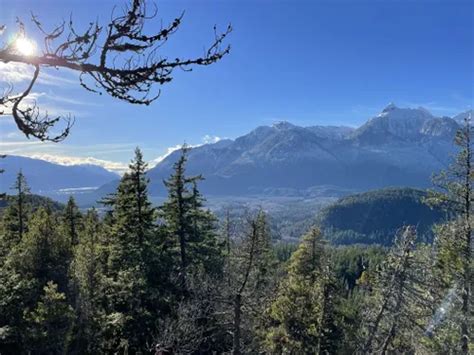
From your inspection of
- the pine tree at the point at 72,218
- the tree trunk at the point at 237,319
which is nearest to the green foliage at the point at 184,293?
the tree trunk at the point at 237,319

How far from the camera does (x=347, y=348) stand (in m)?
33.2

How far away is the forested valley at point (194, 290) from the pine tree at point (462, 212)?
0.05 meters

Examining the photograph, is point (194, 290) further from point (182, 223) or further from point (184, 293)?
point (182, 223)

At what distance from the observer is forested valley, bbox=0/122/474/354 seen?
18812 millimetres

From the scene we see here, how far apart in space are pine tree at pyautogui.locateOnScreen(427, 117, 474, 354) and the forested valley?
1.9 inches

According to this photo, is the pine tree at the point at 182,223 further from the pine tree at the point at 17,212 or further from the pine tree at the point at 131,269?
the pine tree at the point at 17,212

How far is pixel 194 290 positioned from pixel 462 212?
1242 cm

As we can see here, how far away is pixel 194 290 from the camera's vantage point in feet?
68.2

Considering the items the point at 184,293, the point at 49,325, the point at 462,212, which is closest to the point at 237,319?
the point at 184,293

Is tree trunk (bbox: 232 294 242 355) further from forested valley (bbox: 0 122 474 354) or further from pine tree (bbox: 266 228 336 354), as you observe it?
pine tree (bbox: 266 228 336 354)

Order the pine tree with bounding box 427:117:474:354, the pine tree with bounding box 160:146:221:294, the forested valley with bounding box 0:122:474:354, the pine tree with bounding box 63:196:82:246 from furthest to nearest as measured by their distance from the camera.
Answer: the pine tree with bounding box 63:196:82:246
the pine tree with bounding box 160:146:221:294
the forested valley with bounding box 0:122:474:354
the pine tree with bounding box 427:117:474:354

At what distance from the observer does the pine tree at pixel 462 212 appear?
18125mm

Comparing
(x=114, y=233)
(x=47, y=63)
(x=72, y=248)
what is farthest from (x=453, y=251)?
(x=72, y=248)

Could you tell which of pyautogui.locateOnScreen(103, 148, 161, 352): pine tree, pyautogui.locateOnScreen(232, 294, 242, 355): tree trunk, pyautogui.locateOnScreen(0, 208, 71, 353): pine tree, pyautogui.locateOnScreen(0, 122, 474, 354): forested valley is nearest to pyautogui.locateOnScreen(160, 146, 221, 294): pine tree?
pyautogui.locateOnScreen(0, 122, 474, 354): forested valley
